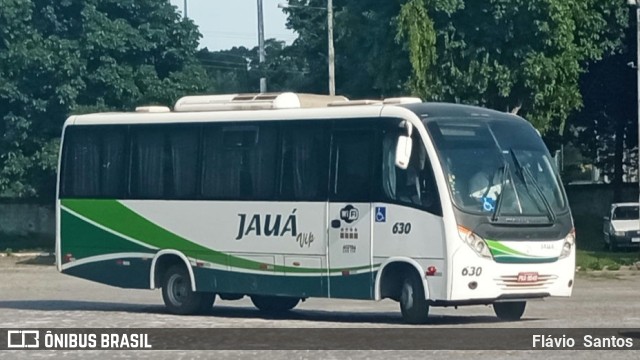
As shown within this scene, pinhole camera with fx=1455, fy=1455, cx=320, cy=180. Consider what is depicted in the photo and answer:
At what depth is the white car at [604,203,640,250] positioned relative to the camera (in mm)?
47812

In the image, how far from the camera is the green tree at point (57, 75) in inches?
2003

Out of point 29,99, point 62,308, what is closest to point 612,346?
point 62,308

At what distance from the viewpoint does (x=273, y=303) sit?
24.0 meters

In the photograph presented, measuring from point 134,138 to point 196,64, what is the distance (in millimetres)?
31165

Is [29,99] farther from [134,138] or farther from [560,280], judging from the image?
[560,280]

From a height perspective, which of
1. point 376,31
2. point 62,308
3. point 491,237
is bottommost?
point 62,308

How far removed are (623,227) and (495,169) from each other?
95.4 feet

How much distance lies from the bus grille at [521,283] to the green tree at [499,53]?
23880mm

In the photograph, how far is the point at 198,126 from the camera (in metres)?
23.1

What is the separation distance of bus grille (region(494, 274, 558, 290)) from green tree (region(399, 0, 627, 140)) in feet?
78.3

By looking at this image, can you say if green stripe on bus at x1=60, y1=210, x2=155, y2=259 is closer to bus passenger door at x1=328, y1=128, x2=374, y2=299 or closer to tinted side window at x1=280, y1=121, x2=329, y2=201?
tinted side window at x1=280, y1=121, x2=329, y2=201

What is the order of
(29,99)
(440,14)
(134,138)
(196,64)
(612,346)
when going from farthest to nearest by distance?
(196,64) < (29,99) < (440,14) < (134,138) < (612,346)

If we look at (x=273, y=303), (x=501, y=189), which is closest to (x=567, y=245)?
(x=501, y=189)

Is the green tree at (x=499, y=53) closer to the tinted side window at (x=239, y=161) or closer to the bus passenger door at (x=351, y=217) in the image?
the tinted side window at (x=239, y=161)
